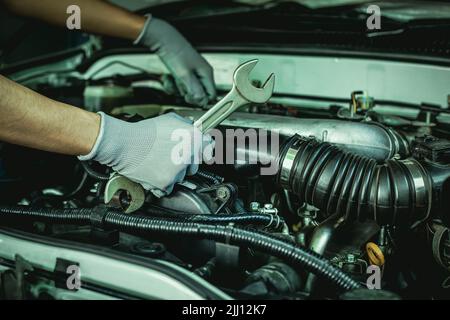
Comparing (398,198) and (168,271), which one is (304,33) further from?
(168,271)

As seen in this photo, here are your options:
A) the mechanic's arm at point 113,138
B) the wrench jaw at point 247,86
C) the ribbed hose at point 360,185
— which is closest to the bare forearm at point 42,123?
the mechanic's arm at point 113,138

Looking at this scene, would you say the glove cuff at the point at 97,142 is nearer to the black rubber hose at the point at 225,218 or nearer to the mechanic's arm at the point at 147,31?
the black rubber hose at the point at 225,218

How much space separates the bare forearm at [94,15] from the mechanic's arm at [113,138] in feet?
3.16

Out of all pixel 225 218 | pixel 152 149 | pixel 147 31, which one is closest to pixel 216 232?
pixel 225 218

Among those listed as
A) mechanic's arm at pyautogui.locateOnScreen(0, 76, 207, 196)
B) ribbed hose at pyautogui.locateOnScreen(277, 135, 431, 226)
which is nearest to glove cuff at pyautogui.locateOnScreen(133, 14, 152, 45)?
mechanic's arm at pyautogui.locateOnScreen(0, 76, 207, 196)

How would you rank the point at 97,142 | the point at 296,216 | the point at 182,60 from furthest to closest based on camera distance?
the point at 182,60 < the point at 296,216 < the point at 97,142

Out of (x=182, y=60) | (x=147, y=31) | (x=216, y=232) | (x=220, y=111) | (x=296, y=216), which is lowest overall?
(x=296, y=216)

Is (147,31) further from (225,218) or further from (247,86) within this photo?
(225,218)

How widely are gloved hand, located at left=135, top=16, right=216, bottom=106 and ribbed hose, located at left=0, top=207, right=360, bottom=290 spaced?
899mm

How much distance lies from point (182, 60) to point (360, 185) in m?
1.15

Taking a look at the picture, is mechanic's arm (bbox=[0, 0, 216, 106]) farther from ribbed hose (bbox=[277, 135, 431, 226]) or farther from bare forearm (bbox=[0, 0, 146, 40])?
ribbed hose (bbox=[277, 135, 431, 226])

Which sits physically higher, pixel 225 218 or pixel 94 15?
pixel 94 15

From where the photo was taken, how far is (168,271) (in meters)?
0.83

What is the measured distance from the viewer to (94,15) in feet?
6.18
